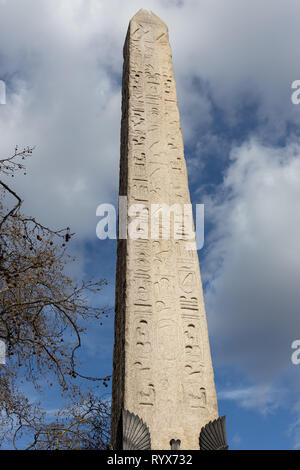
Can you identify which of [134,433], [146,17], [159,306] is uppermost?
[146,17]

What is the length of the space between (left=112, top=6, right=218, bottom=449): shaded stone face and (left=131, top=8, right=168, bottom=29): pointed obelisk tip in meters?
2.27

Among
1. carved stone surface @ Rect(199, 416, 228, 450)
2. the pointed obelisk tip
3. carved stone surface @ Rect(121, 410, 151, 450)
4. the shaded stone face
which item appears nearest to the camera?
carved stone surface @ Rect(121, 410, 151, 450)

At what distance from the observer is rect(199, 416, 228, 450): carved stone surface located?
4969mm

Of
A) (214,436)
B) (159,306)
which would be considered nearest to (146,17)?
(159,306)

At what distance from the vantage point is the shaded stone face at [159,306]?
5.35 meters

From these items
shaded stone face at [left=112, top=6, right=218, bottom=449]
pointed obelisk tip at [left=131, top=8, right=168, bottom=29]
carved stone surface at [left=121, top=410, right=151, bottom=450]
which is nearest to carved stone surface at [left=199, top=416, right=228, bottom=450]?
shaded stone face at [left=112, top=6, right=218, bottom=449]

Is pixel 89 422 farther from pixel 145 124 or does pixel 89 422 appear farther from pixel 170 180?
pixel 145 124

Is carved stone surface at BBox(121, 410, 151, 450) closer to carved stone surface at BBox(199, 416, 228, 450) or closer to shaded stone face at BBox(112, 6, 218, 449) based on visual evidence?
shaded stone face at BBox(112, 6, 218, 449)

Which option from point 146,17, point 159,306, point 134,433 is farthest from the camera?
point 146,17

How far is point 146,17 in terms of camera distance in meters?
10.0

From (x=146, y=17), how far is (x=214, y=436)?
7724 mm

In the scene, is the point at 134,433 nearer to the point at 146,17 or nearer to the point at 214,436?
the point at 214,436

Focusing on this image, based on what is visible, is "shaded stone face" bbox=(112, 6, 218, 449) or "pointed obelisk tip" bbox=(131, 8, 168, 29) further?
"pointed obelisk tip" bbox=(131, 8, 168, 29)

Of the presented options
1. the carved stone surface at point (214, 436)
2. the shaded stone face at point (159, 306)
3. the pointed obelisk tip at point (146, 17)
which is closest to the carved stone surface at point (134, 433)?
the shaded stone face at point (159, 306)
